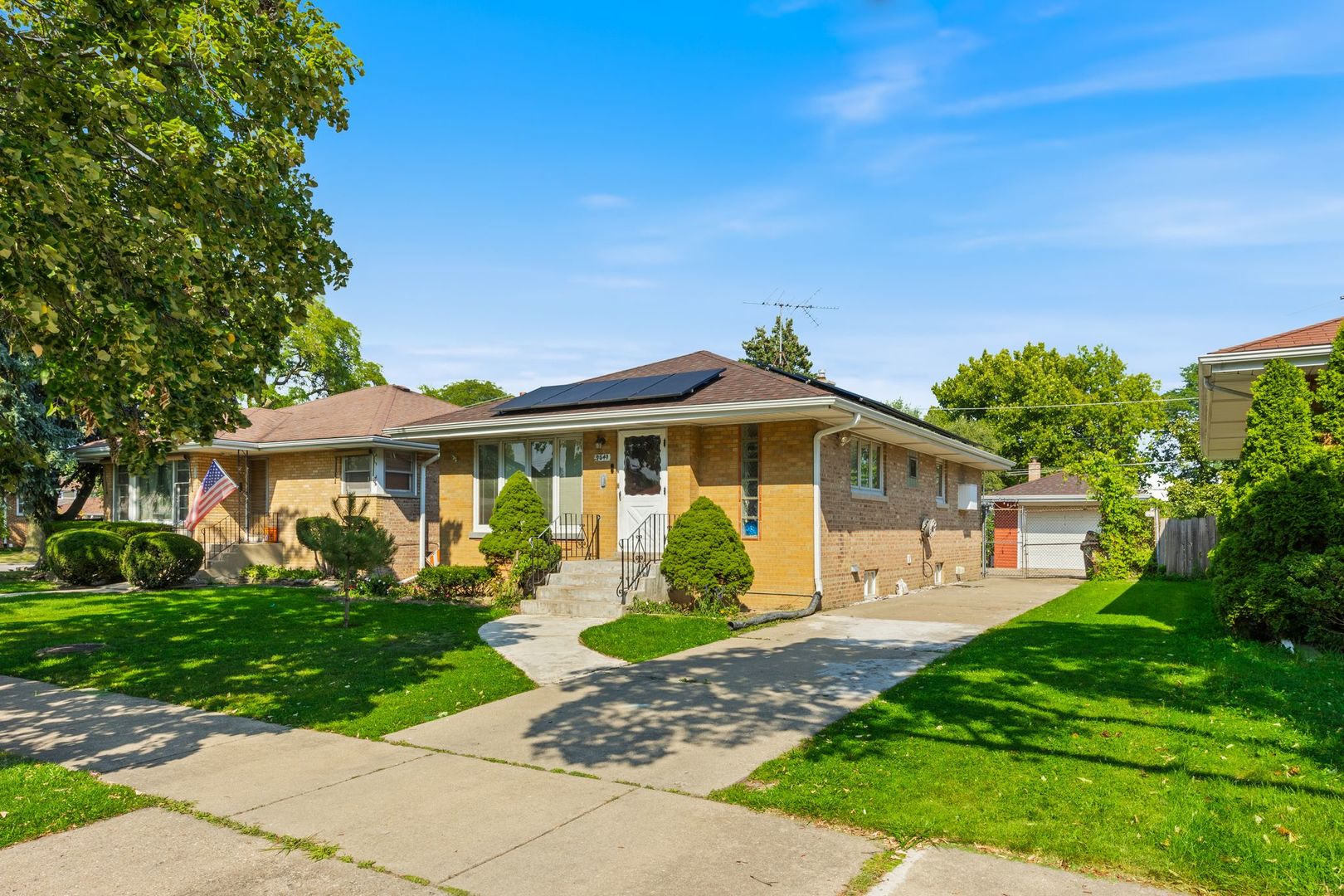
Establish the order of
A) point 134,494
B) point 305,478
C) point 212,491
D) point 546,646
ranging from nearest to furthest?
1. point 546,646
2. point 212,491
3. point 305,478
4. point 134,494

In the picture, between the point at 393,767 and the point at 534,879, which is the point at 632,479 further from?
the point at 534,879

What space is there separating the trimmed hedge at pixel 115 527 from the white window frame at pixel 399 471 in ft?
19.6

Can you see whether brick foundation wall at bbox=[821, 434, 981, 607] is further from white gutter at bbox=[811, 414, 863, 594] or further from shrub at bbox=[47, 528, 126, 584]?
shrub at bbox=[47, 528, 126, 584]

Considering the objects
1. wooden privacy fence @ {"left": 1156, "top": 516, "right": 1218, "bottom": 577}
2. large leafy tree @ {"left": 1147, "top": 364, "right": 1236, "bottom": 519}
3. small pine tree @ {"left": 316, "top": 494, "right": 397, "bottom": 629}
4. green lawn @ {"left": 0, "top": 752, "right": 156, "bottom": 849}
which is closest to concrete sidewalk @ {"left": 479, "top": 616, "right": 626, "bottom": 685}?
small pine tree @ {"left": 316, "top": 494, "right": 397, "bottom": 629}

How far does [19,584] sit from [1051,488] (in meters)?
30.7

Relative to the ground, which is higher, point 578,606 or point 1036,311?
point 1036,311

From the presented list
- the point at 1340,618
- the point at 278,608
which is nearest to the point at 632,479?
the point at 278,608

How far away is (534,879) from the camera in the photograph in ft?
→ 12.2

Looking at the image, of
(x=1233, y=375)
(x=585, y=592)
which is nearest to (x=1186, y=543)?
(x=1233, y=375)

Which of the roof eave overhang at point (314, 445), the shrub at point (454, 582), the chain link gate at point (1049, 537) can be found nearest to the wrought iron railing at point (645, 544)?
the shrub at point (454, 582)

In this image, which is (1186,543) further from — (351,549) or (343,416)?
(343,416)

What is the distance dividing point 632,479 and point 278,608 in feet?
21.0

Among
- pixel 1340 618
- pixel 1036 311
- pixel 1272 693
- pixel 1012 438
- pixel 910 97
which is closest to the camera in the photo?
pixel 1272 693

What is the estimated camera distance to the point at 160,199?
7.19 m
